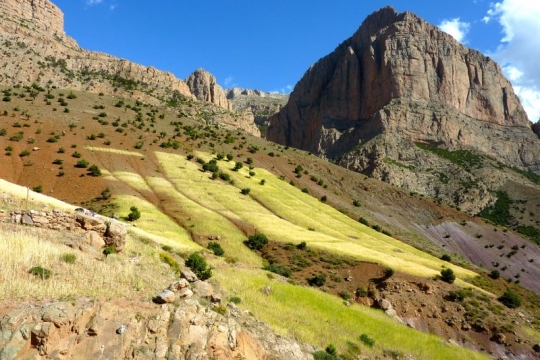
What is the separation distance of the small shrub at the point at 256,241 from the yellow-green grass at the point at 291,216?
2.46 m

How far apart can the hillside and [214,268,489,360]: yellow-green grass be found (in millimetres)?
175

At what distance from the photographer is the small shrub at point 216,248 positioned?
39375 millimetres

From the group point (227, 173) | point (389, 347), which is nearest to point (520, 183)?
point (227, 173)

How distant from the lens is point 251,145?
114562 mm

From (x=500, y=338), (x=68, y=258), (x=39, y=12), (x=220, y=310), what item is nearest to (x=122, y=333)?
(x=220, y=310)

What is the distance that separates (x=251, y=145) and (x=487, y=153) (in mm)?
123202

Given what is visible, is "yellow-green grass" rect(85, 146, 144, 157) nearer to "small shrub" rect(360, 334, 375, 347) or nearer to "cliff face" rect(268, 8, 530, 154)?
"small shrub" rect(360, 334, 375, 347)

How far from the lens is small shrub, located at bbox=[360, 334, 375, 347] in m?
20.4

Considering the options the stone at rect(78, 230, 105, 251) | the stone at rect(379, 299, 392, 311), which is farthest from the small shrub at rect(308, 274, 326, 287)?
the stone at rect(78, 230, 105, 251)

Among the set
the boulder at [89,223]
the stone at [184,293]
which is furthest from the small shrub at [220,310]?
the boulder at [89,223]

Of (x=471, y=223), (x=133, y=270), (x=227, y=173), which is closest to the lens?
(x=133, y=270)

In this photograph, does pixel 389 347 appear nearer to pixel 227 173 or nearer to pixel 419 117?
pixel 227 173

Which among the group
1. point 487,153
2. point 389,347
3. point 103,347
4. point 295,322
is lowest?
point 389,347

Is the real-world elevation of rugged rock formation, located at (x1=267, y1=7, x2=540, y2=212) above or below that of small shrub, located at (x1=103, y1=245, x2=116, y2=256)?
above
